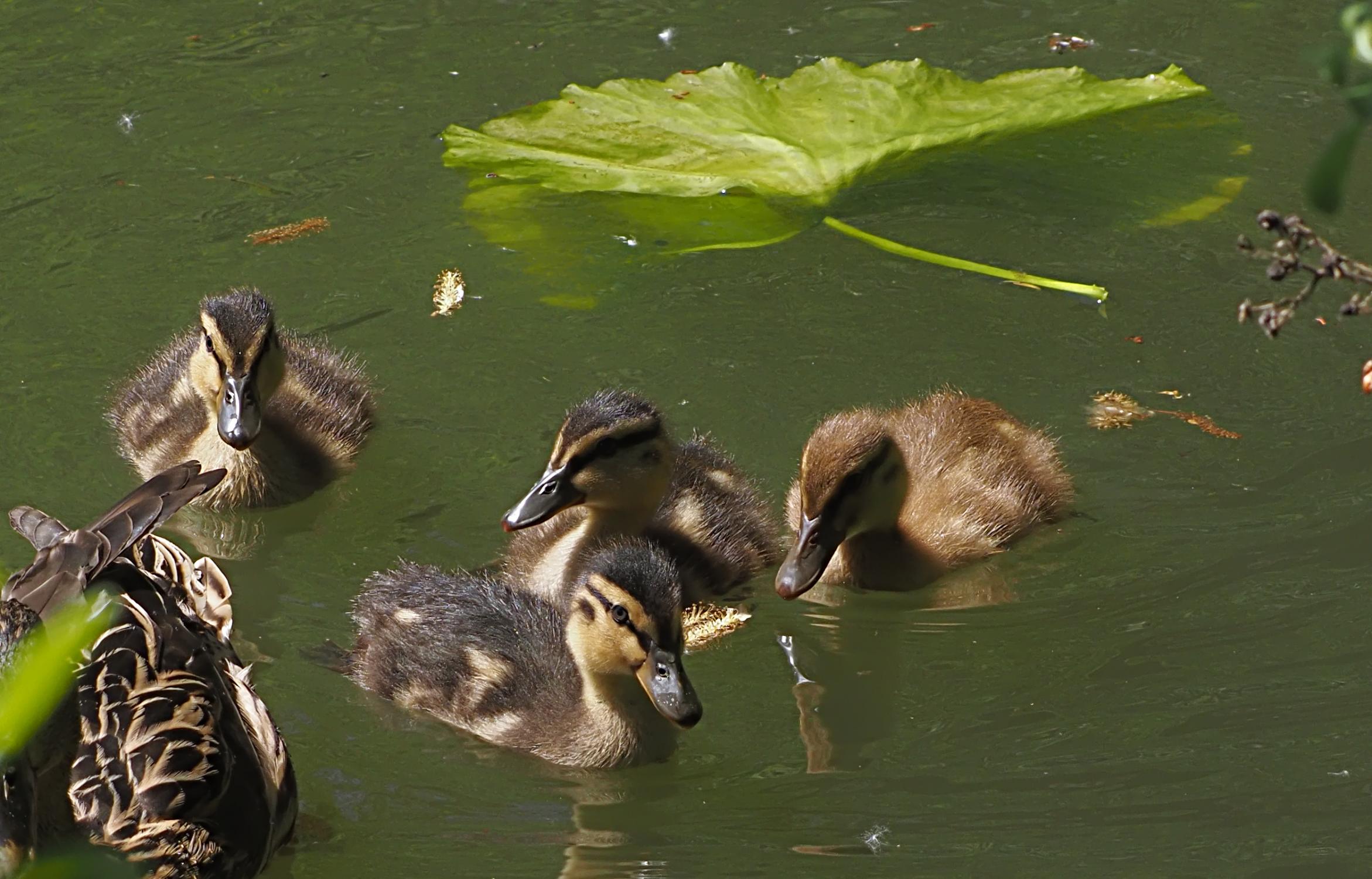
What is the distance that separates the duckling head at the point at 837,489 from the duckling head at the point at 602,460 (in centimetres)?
42

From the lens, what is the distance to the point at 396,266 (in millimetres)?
6434

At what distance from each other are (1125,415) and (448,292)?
2341 mm

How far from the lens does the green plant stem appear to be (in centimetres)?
611

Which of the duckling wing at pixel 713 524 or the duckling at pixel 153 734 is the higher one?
the duckling at pixel 153 734

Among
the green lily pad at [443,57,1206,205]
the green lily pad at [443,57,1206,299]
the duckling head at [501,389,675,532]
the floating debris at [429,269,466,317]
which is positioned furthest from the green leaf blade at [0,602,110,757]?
the green lily pad at [443,57,1206,205]

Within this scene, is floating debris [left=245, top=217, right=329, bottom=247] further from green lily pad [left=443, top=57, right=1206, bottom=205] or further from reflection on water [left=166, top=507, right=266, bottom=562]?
reflection on water [left=166, top=507, right=266, bottom=562]

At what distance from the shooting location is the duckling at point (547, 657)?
4094 millimetres

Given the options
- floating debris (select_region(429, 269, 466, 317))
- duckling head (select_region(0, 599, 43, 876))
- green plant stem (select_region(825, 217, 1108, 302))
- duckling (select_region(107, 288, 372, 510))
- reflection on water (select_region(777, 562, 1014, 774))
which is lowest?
reflection on water (select_region(777, 562, 1014, 774))

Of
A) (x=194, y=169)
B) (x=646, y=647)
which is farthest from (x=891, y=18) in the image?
(x=646, y=647)

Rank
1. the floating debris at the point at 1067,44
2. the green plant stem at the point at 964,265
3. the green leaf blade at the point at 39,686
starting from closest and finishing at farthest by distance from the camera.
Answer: the green leaf blade at the point at 39,686 → the green plant stem at the point at 964,265 → the floating debris at the point at 1067,44

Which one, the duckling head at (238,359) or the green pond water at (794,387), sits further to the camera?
the duckling head at (238,359)

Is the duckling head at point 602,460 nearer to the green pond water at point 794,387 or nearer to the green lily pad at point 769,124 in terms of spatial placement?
the green pond water at point 794,387

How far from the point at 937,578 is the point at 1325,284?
214 centimetres

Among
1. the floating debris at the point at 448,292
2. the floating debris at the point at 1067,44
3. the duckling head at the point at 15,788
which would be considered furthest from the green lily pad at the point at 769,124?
the duckling head at the point at 15,788
